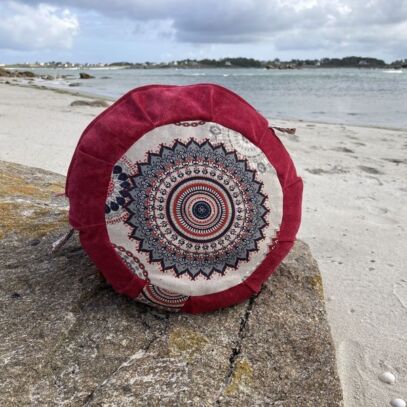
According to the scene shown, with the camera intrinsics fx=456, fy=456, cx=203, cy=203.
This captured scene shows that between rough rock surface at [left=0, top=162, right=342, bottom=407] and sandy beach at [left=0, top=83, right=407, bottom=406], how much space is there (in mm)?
342

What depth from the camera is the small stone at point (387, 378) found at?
184 cm

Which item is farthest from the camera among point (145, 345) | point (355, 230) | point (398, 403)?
point (355, 230)

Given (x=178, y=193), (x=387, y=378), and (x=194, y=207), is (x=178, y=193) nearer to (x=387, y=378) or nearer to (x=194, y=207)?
(x=194, y=207)

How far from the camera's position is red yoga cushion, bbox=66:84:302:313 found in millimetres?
1590

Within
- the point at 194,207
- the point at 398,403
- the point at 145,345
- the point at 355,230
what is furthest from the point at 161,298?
the point at 355,230

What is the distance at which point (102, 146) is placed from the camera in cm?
160

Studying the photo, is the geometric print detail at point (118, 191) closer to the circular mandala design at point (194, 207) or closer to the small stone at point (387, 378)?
the circular mandala design at point (194, 207)

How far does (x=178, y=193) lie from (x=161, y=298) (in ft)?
1.30

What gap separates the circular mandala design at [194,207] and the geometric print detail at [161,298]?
0.08 m

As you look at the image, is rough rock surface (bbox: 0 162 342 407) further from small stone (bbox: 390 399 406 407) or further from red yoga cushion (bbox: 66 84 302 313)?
small stone (bbox: 390 399 406 407)

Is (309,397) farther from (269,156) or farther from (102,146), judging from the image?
(102,146)

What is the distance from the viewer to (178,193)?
161 cm

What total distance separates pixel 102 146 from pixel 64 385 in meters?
0.79

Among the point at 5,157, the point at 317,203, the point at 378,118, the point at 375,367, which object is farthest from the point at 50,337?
the point at 378,118
